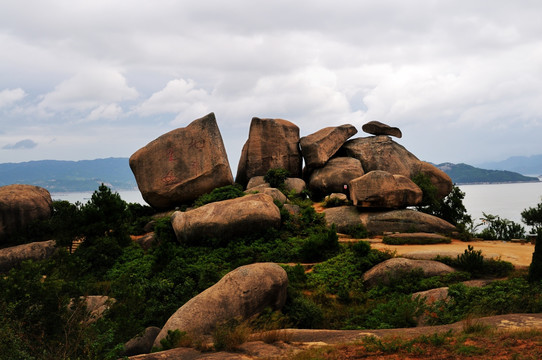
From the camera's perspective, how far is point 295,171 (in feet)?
121

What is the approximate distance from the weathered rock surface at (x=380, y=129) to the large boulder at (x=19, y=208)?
1048 inches

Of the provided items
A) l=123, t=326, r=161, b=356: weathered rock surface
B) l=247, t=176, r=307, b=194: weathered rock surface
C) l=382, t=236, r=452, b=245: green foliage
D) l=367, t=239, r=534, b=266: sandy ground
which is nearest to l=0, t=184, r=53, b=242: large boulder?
l=247, t=176, r=307, b=194: weathered rock surface

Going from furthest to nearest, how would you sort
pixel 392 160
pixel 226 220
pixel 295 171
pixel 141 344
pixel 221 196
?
1. pixel 295 171
2. pixel 392 160
3. pixel 221 196
4. pixel 226 220
5. pixel 141 344

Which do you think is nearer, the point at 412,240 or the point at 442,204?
the point at 412,240

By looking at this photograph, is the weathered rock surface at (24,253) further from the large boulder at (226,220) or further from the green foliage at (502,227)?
the green foliage at (502,227)

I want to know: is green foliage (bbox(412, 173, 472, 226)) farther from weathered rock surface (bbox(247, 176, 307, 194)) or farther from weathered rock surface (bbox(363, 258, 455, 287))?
weathered rock surface (bbox(363, 258, 455, 287))

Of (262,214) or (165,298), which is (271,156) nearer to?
(262,214)

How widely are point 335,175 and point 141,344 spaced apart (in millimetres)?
22710

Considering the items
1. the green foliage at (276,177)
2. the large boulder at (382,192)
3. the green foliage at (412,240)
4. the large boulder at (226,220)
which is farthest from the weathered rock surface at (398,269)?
the green foliage at (276,177)

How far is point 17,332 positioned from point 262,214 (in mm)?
14928

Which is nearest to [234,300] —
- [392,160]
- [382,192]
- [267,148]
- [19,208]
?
[382,192]

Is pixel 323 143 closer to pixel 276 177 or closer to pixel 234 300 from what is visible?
pixel 276 177

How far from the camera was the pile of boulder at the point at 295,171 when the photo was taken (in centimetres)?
2556

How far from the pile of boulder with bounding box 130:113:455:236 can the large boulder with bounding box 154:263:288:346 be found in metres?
7.95
